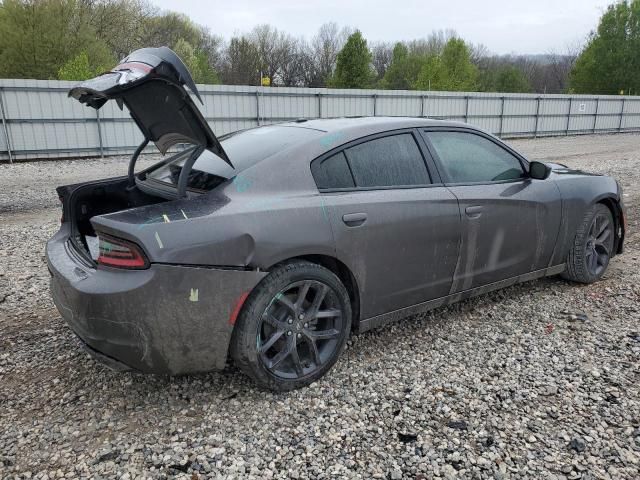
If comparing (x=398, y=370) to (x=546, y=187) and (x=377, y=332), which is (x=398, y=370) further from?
(x=546, y=187)

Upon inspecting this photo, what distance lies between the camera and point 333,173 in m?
3.02

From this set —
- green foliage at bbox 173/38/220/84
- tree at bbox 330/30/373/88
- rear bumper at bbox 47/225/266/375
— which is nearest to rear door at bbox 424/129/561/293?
rear bumper at bbox 47/225/266/375

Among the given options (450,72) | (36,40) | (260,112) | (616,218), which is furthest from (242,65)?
(616,218)

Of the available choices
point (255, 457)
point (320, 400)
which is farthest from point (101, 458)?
point (320, 400)

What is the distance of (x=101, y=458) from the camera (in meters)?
2.36

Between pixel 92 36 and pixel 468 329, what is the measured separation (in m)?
31.9

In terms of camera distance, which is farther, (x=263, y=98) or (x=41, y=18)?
(x=41, y=18)

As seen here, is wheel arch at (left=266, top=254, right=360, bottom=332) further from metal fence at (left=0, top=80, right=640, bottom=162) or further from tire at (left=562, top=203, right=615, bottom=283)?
metal fence at (left=0, top=80, right=640, bottom=162)

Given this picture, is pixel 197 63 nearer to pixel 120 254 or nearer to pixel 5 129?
pixel 5 129

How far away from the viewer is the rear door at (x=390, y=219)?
296 centimetres

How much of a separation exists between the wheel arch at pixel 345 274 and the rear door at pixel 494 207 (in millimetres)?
811

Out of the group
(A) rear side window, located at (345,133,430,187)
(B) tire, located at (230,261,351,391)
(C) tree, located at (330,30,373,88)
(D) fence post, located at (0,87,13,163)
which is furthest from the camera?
(C) tree, located at (330,30,373,88)

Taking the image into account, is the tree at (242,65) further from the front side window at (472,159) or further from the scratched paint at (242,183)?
the scratched paint at (242,183)

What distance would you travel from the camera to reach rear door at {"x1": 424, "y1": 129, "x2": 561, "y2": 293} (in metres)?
3.50
